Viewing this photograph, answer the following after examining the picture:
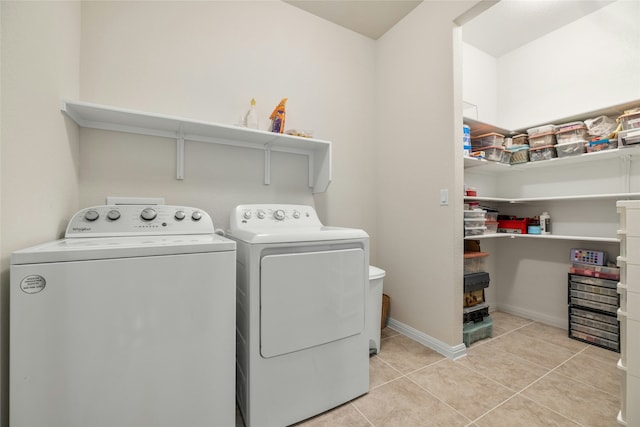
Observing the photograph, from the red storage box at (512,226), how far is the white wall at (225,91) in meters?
1.27

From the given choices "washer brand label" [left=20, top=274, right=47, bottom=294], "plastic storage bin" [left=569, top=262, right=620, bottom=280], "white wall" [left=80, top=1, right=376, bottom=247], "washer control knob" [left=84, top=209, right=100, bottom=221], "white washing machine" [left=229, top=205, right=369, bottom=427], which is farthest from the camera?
"plastic storage bin" [left=569, top=262, right=620, bottom=280]

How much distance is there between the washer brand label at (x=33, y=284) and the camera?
0.77 metres

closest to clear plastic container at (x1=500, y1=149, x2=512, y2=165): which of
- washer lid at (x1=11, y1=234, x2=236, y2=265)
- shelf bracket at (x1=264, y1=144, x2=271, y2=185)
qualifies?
shelf bracket at (x1=264, y1=144, x2=271, y2=185)

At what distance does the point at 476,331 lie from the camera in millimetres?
2000

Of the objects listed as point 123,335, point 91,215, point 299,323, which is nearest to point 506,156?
point 299,323

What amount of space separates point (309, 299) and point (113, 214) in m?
1.06

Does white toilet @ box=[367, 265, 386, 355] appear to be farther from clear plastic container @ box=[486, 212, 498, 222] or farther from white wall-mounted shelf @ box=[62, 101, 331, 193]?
clear plastic container @ box=[486, 212, 498, 222]

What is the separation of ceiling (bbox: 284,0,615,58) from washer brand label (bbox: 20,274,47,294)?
2409 mm

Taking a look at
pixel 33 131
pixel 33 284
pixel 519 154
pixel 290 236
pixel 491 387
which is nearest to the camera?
pixel 33 284

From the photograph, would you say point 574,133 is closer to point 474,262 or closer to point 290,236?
point 474,262

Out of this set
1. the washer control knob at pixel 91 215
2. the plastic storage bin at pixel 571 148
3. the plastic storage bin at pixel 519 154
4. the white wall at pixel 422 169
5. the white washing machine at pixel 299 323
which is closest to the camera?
the white washing machine at pixel 299 323

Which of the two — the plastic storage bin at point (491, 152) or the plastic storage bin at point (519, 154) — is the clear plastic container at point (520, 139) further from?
the plastic storage bin at point (491, 152)

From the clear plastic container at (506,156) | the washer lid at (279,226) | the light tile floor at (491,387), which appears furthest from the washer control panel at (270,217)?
the clear plastic container at (506,156)

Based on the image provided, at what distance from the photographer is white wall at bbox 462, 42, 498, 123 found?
262cm
